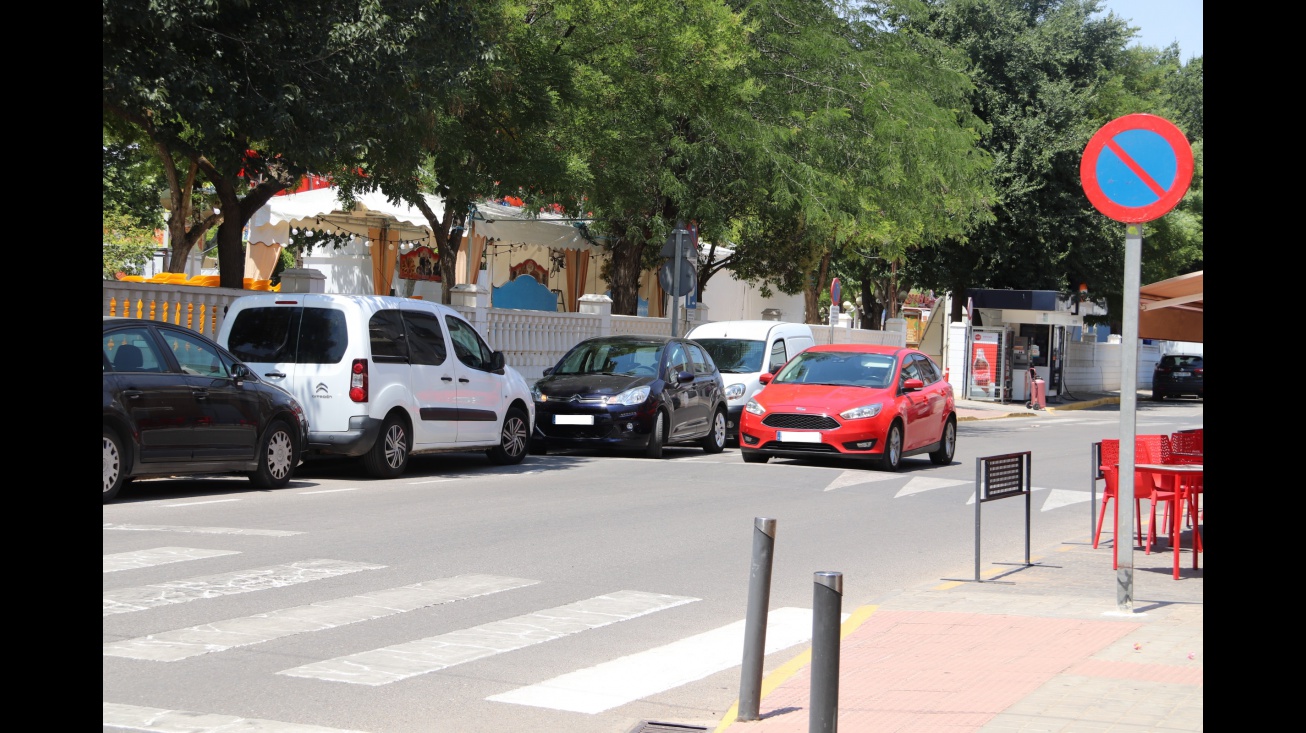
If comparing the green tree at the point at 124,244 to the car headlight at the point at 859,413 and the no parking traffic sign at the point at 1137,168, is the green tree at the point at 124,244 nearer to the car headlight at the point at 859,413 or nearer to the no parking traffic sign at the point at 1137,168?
the car headlight at the point at 859,413

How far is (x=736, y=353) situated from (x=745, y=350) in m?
0.15

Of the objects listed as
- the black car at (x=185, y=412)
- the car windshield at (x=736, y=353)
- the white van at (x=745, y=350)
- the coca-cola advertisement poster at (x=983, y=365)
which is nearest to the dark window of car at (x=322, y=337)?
the black car at (x=185, y=412)

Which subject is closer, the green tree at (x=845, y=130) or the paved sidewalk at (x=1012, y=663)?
the paved sidewalk at (x=1012, y=663)

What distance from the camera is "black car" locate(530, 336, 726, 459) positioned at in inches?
Answer: 707

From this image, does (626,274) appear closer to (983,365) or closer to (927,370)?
(927,370)

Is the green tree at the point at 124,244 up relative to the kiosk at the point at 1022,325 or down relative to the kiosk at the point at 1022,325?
up

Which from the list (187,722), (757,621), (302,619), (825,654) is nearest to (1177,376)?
(302,619)

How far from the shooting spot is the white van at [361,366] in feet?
46.9

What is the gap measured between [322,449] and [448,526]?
12.3 feet

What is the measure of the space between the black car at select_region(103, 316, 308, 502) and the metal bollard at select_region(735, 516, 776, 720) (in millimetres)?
7245

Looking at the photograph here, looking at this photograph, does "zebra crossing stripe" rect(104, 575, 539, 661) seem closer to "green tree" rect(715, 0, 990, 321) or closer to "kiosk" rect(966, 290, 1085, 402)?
"green tree" rect(715, 0, 990, 321)

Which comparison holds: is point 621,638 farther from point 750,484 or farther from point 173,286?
point 173,286

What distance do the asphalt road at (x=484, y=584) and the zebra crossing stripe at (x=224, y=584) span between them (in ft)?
0.08

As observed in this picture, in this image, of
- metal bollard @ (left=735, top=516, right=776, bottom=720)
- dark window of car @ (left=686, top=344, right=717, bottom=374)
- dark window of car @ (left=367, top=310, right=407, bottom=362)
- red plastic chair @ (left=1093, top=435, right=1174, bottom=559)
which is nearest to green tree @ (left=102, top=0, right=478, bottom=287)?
dark window of car @ (left=367, top=310, right=407, bottom=362)
